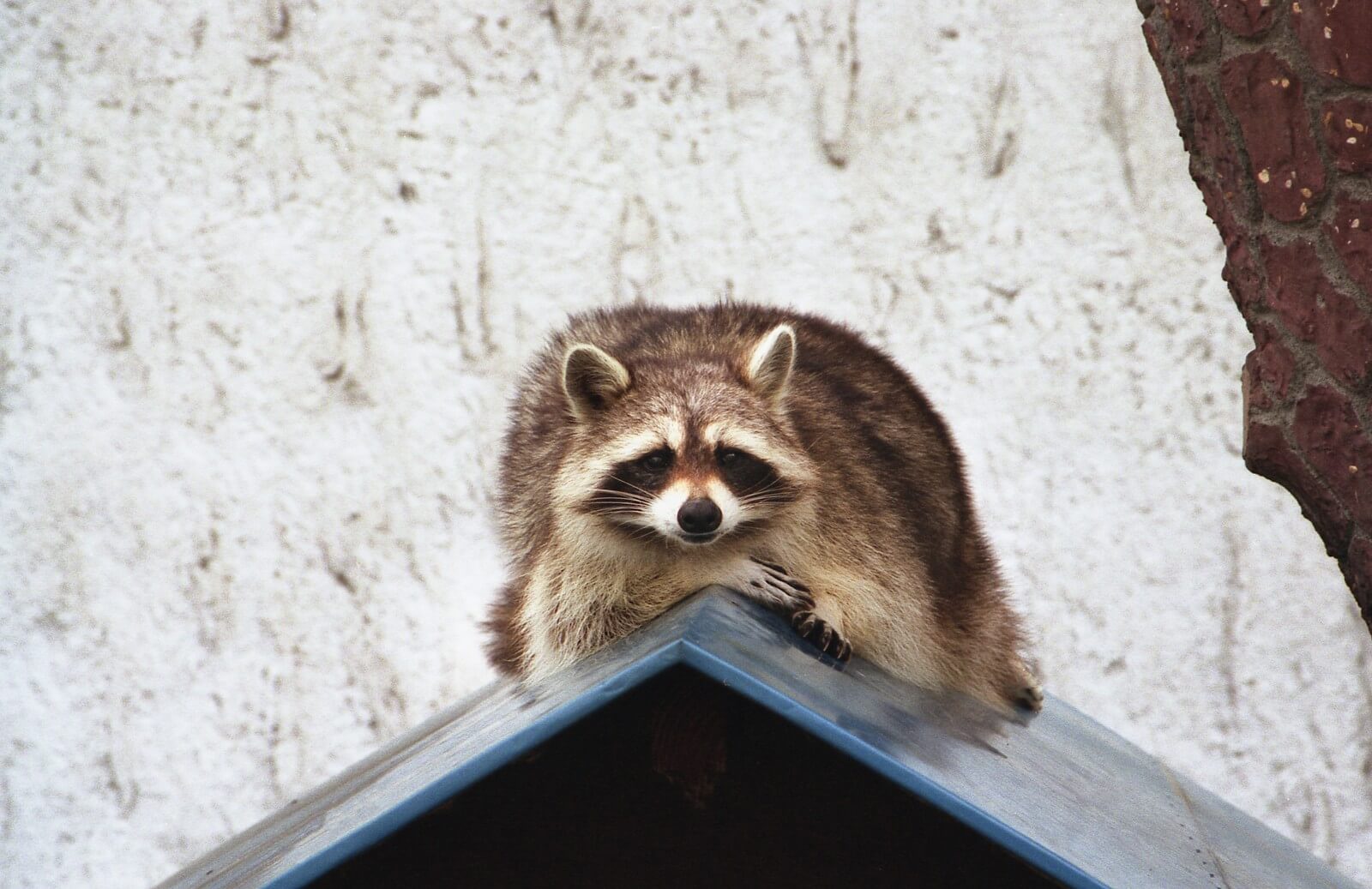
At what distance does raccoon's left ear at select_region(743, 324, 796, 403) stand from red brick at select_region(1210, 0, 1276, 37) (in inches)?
30.3

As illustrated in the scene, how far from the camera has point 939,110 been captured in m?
3.82

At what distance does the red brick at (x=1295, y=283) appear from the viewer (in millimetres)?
1819

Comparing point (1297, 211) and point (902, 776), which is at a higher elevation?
point (1297, 211)

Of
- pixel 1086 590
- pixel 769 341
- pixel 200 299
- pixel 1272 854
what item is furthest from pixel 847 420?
pixel 200 299

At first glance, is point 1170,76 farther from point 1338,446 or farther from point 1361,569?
point 1361,569

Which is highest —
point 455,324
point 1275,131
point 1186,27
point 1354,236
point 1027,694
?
point 1186,27

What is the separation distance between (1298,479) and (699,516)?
0.84 metres

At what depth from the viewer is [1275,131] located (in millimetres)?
1812

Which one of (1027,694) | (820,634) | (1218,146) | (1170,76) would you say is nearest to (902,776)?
(820,634)

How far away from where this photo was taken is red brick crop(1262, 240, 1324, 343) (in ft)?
5.97

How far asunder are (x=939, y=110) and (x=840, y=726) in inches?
114

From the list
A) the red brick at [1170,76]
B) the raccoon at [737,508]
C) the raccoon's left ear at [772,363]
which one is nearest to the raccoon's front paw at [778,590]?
the raccoon at [737,508]

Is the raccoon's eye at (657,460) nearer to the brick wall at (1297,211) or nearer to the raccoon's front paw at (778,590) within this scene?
the raccoon's front paw at (778,590)

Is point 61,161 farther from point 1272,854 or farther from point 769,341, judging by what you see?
point 1272,854
